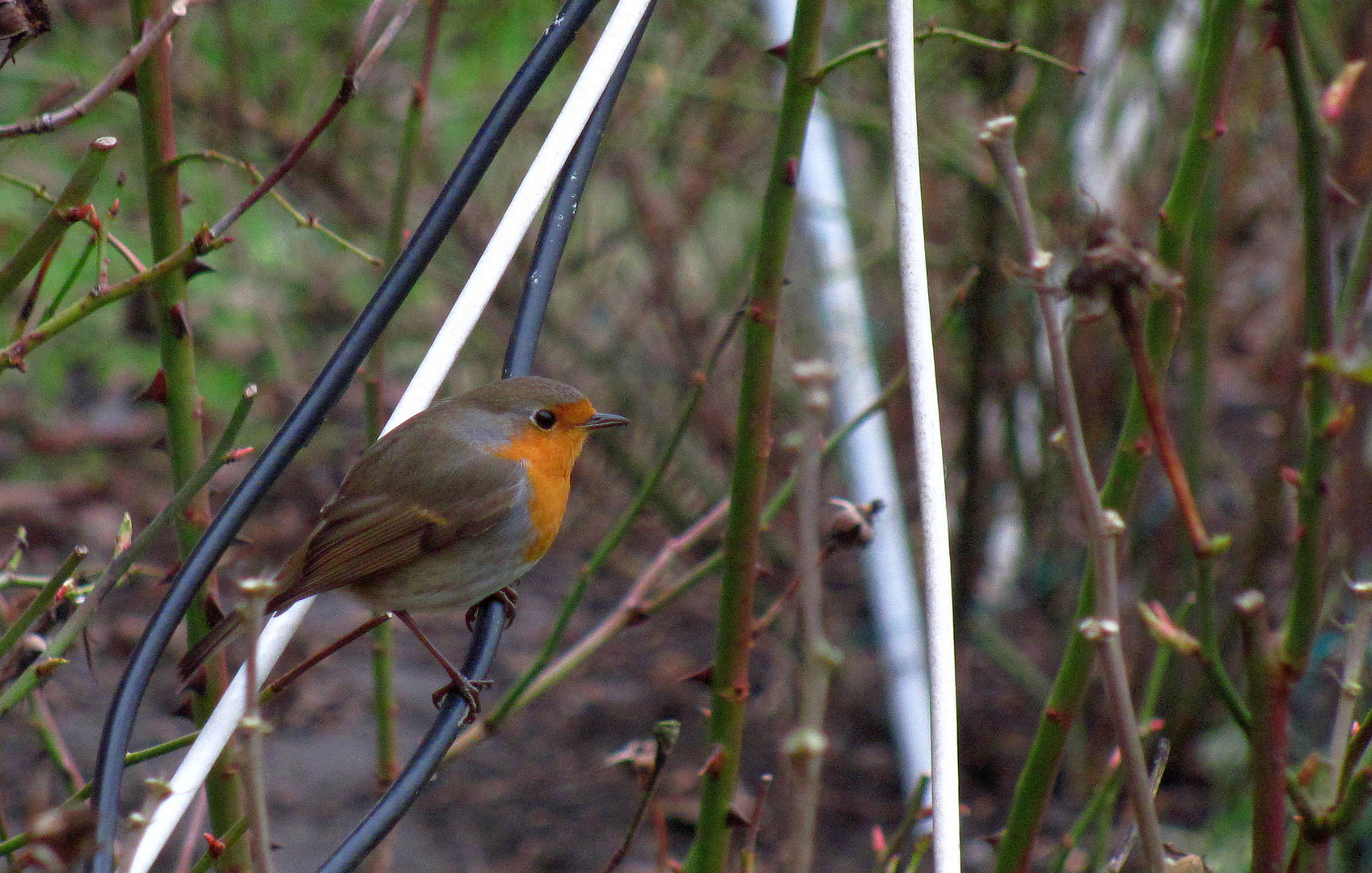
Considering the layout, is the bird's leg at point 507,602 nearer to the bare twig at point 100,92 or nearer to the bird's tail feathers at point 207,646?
the bird's tail feathers at point 207,646

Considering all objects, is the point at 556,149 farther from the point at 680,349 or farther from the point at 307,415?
the point at 680,349

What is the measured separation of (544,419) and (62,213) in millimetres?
1099

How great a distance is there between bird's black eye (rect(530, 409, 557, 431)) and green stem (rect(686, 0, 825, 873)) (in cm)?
82

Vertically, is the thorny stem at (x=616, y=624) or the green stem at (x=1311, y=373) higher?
the green stem at (x=1311, y=373)

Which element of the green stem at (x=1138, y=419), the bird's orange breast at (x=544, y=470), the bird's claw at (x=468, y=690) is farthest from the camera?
the bird's orange breast at (x=544, y=470)

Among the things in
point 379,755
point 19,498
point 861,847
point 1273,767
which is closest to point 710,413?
point 861,847

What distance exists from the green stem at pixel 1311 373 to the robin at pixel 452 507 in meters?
1.34

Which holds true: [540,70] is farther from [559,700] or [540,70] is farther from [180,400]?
[559,700]

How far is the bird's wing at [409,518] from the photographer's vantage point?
2.32m

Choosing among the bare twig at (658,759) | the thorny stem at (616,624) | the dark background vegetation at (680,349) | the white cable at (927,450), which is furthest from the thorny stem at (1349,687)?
the dark background vegetation at (680,349)

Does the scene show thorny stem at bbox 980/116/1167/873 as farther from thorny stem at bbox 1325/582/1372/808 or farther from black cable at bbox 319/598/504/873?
black cable at bbox 319/598/504/873

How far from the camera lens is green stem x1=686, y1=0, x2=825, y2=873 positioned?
1.59 m

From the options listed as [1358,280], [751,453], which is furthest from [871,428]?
[1358,280]

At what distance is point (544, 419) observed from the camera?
97.2 inches
